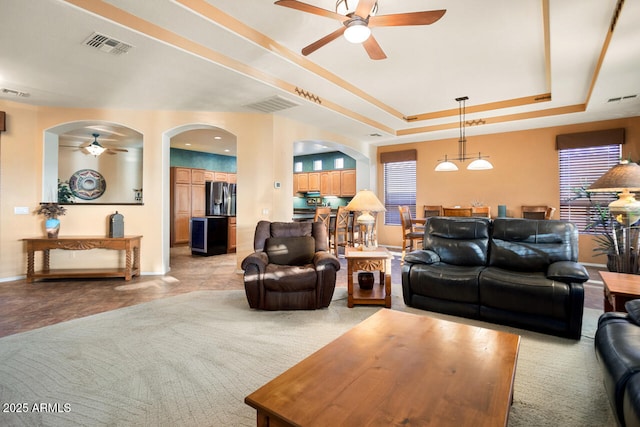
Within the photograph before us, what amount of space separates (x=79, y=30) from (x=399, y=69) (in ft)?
11.5

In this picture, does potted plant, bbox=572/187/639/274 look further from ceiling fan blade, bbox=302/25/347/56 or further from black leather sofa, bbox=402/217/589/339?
ceiling fan blade, bbox=302/25/347/56

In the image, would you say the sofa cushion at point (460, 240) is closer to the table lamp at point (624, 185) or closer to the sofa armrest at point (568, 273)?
the sofa armrest at point (568, 273)

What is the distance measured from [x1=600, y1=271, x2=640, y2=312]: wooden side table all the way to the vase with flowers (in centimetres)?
670

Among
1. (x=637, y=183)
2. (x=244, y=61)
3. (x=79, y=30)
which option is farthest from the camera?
(x=244, y=61)

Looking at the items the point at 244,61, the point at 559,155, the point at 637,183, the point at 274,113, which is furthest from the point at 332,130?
the point at 637,183

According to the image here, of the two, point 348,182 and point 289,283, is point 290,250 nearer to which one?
point 289,283

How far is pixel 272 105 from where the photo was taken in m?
4.82

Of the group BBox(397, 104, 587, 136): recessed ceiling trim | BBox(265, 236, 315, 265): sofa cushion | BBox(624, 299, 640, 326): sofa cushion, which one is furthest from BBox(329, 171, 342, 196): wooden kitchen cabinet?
BBox(624, 299, 640, 326): sofa cushion

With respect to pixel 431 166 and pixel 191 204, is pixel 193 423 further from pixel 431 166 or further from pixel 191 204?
pixel 191 204

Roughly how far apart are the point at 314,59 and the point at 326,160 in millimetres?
5945

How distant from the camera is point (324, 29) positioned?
10.4ft

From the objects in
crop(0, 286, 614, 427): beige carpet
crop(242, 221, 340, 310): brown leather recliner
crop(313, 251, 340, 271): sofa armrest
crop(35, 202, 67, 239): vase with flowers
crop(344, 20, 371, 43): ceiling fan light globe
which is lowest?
crop(0, 286, 614, 427): beige carpet

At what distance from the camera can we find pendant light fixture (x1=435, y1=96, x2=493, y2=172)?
5.22 meters

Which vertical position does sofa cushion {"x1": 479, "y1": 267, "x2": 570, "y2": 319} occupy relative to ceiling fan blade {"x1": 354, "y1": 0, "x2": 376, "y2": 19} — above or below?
below
